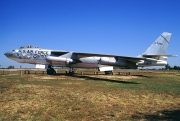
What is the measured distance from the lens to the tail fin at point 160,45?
109ft

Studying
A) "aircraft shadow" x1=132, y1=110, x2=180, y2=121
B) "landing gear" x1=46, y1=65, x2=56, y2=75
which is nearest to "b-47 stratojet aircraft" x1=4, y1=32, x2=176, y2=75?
"landing gear" x1=46, y1=65, x2=56, y2=75

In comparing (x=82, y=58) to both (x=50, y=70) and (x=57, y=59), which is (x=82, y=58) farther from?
(x=50, y=70)

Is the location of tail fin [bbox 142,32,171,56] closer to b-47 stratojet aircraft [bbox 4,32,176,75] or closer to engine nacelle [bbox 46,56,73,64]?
b-47 stratojet aircraft [bbox 4,32,176,75]

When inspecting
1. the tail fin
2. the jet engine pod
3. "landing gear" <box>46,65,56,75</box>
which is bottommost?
"landing gear" <box>46,65,56,75</box>

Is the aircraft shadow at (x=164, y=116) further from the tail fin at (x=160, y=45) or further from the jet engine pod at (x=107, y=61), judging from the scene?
the tail fin at (x=160, y=45)

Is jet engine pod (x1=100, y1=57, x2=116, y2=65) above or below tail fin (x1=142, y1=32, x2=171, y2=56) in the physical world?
below

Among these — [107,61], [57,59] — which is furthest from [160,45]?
[57,59]

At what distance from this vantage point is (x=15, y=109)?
8.51 metres

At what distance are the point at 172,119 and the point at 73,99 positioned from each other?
204 inches

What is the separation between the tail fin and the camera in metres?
33.2

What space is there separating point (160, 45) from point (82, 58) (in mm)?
13359

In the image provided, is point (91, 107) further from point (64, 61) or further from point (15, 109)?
point (64, 61)

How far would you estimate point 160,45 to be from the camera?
33.3 meters

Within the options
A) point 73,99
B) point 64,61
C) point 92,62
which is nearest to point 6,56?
point 64,61
